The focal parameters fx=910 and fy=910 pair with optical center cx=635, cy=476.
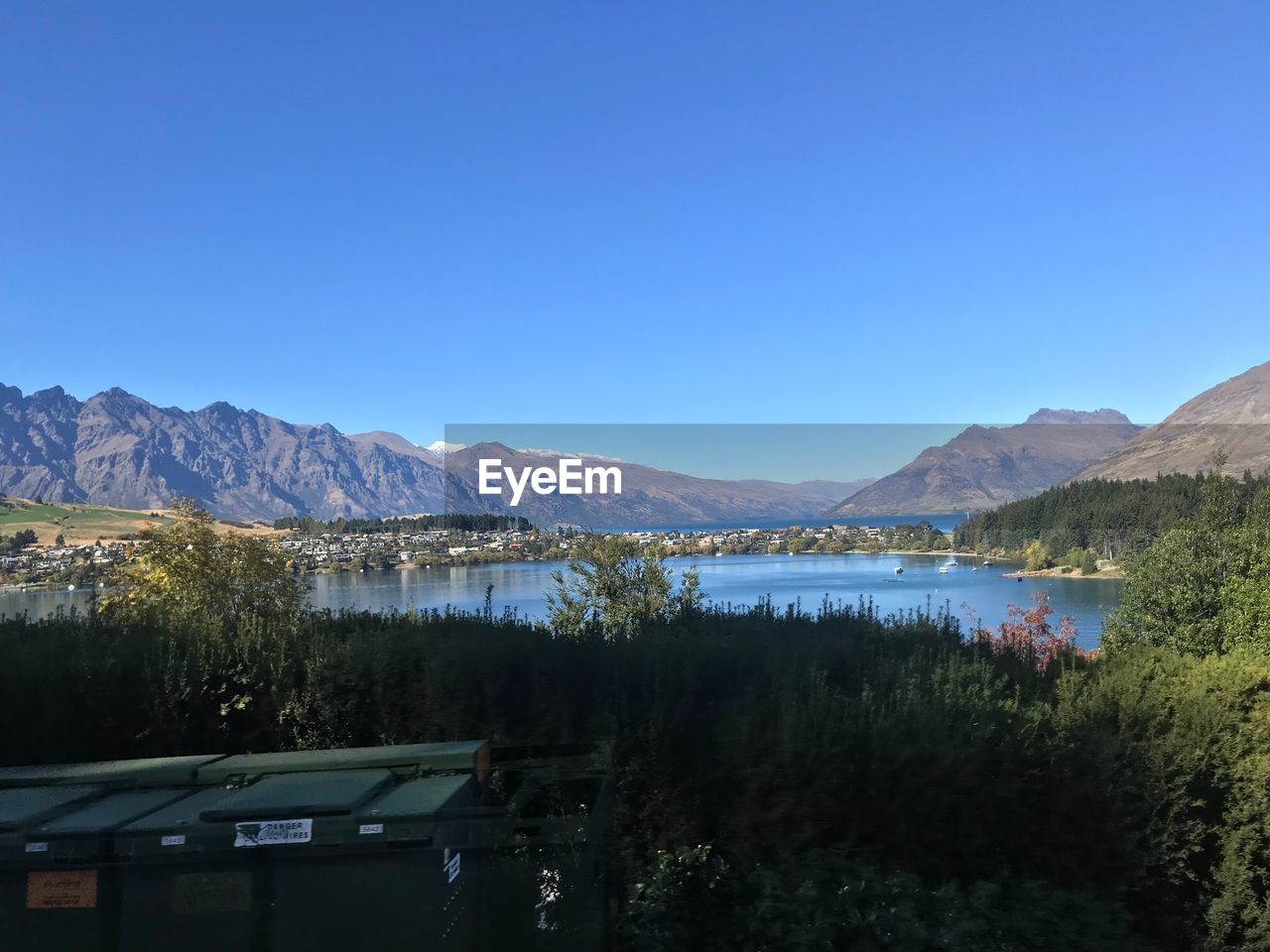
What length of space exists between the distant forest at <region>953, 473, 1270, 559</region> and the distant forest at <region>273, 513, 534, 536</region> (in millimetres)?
21629

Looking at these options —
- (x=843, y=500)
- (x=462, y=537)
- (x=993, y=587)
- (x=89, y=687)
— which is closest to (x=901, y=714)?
(x=89, y=687)

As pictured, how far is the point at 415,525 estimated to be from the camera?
38250mm

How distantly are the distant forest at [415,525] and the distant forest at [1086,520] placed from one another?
21629 mm

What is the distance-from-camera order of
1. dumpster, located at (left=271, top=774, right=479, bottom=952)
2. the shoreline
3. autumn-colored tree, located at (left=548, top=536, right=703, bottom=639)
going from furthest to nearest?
the shoreline → autumn-colored tree, located at (left=548, top=536, right=703, bottom=639) → dumpster, located at (left=271, top=774, right=479, bottom=952)

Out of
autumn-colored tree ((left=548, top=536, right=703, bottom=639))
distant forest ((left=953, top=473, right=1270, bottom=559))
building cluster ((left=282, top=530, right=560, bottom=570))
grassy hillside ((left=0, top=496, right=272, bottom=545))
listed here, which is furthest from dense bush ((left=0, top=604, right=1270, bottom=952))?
distant forest ((left=953, top=473, right=1270, bottom=559))

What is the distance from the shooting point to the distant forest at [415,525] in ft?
81.7

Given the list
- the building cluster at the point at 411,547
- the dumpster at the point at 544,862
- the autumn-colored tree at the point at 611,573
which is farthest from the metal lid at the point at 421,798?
the building cluster at the point at 411,547

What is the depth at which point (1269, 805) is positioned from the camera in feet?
14.3

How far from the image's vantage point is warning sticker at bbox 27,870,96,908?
3.01 meters

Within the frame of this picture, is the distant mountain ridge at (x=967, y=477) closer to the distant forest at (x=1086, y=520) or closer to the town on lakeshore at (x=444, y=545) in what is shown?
the distant forest at (x=1086, y=520)

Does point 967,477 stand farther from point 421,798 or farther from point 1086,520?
point 421,798

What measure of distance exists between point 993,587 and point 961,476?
18659 mm

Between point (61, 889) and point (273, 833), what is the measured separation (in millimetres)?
740

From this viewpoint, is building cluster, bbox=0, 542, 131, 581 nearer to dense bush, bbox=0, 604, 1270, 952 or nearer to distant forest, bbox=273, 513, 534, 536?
distant forest, bbox=273, 513, 534, 536
